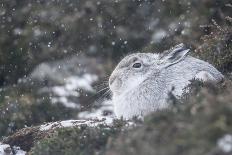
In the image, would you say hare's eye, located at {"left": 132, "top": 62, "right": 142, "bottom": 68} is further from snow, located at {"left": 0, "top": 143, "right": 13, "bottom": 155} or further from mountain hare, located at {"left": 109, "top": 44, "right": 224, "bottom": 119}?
snow, located at {"left": 0, "top": 143, "right": 13, "bottom": 155}

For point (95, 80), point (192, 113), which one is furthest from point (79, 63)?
point (192, 113)

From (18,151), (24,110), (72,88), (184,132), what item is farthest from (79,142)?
(72,88)

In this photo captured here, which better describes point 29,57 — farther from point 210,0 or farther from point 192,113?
point 192,113

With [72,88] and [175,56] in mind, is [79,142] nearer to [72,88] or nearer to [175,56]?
[175,56]

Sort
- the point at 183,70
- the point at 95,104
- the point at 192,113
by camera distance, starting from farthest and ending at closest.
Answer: the point at 95,104 < the point at 183,70 < the point at 192,113

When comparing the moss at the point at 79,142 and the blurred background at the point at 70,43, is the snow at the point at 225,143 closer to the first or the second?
the moss at the point at 79,142

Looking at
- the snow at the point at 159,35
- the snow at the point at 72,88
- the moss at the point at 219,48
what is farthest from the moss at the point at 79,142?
the snow at the point at 72,88
